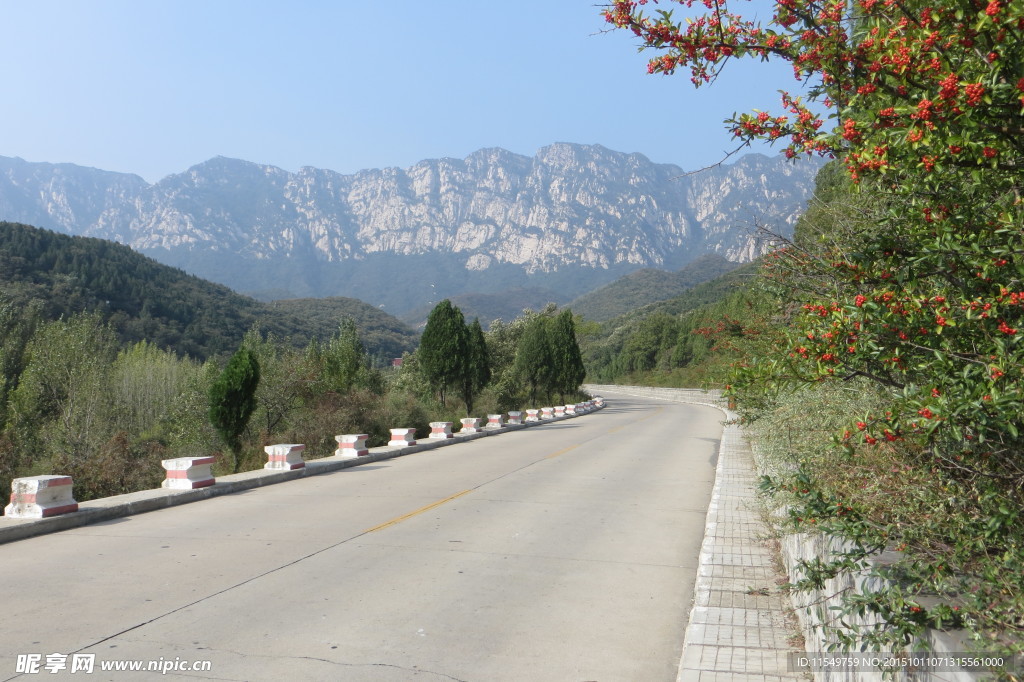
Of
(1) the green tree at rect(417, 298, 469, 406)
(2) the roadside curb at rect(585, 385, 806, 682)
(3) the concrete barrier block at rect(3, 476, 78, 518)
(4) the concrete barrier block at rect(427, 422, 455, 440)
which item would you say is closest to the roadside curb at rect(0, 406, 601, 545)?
(3) the concrete barrier block at rect(3, 476, 78, 518)

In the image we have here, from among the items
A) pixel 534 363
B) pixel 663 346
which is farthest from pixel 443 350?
pixel 663 346

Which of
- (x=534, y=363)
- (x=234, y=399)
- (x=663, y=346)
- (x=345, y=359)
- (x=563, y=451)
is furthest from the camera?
(x=663, y=346)

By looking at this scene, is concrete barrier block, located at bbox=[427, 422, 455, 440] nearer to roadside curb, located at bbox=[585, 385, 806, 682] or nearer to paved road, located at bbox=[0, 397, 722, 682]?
paved road, located at bbox=[0, 397, 722, 682]

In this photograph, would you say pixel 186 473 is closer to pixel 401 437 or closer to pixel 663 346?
pixel 401 437

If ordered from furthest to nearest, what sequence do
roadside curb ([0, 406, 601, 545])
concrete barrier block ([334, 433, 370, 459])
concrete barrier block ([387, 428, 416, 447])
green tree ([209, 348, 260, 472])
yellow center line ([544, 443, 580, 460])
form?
concrete barrier block ([387, 428, 416, 447]), yellow center line ([544, 443, 580, 460]), green tree ([209, 348, 260, 472]), concrete barrier block ([334, 433, 370, 459]), roadside curb ([0, 406, 601, 545])

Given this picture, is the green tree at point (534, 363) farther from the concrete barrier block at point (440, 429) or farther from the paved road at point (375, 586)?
the paved road at point (375, 586)

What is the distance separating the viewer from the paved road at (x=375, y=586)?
5.34 metres

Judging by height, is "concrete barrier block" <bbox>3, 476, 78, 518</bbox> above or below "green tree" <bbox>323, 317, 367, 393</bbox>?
below

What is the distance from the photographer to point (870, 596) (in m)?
3.23

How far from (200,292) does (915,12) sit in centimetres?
8680

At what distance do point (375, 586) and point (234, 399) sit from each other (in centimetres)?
1361

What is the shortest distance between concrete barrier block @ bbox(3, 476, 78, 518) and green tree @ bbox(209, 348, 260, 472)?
900cm

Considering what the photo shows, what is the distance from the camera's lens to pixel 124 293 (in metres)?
69.9

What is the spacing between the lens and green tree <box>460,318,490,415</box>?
121 ft
